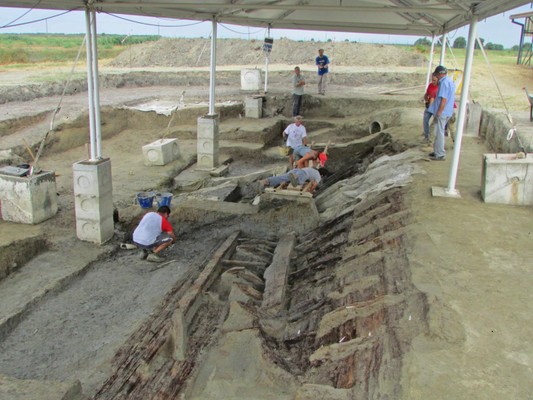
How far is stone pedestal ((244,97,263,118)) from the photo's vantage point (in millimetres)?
18422

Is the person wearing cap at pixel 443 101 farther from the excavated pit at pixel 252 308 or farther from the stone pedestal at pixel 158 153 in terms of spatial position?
the stone pedestal at pixel 158 153

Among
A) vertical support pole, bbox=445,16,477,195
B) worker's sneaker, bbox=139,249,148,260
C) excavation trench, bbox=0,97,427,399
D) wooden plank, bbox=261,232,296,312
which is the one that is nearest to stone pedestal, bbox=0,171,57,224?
excavation trench, bbox=0,97,427,399

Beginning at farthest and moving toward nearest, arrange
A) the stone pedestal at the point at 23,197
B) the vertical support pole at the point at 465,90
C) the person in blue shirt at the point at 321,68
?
the person in blue shirt at the point at 321,68 < the stone pedestal at the point at 23,197 < the vertical support pole at the point at 465,90

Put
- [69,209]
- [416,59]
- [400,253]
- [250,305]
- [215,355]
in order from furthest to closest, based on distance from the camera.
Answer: [416,59], [69,209], [250,305], [400,253], [215,355]

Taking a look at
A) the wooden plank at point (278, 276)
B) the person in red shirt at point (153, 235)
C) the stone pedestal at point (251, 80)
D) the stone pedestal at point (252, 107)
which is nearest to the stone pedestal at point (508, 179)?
the wooden plank at point (278, 276)

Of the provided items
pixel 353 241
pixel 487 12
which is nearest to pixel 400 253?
pixel 353 241

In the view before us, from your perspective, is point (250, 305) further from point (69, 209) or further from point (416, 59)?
point (416, 59)

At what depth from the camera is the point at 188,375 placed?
15.8ft

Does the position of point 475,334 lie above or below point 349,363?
above

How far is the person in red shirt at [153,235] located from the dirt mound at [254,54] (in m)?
25.5

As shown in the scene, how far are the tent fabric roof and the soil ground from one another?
2.76 m

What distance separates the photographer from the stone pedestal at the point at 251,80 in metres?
21.7

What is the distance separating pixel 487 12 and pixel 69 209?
Result: 8.14 meters

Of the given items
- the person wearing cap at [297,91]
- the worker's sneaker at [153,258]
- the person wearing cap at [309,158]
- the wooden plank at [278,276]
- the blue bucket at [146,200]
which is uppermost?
the person wearing cap at [297,91]
